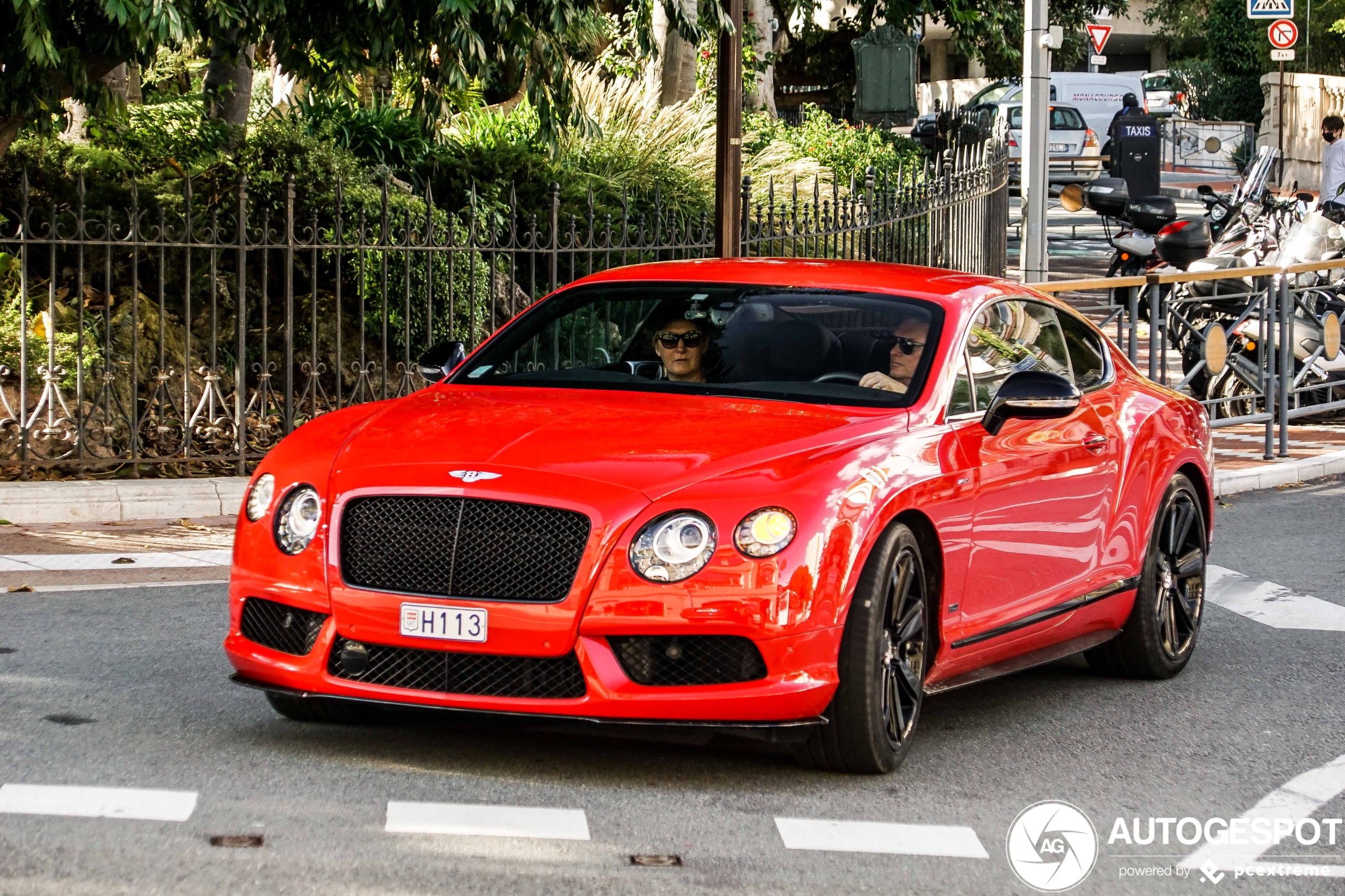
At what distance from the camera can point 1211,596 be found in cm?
927

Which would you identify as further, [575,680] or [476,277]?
[476,277]

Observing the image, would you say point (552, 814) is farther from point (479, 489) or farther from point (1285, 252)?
point (1285, 252)

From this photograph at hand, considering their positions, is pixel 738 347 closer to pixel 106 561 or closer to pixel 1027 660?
pixel 1027 660

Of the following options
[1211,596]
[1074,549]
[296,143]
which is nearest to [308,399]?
[296,143]

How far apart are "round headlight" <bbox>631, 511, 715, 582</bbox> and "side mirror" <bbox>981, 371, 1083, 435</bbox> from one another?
5.03ft

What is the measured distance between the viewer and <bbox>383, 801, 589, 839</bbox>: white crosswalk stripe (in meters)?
4.95

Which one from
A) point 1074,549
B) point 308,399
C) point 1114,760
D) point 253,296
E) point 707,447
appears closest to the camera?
point 707,447

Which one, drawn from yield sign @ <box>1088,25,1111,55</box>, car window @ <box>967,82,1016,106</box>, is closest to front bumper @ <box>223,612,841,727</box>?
car window @ <box>967,82,1016,106</box>

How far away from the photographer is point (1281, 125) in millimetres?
29875

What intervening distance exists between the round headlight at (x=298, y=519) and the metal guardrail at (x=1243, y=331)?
8.33 metres

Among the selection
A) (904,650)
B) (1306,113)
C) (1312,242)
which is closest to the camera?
(904,650)

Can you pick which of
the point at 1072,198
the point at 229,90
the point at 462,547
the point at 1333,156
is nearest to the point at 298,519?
the point at 462,547

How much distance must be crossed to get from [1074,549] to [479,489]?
8.05 ft

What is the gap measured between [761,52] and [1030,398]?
22.4 m
